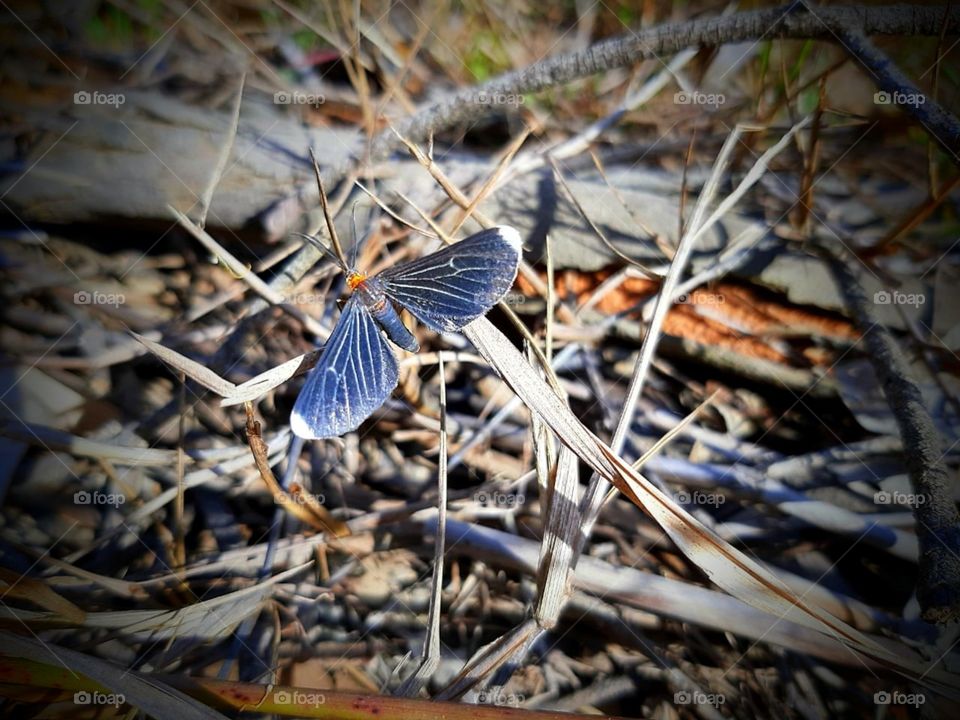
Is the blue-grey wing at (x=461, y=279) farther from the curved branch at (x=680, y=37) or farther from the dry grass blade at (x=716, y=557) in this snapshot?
the curved branch at (x=680, y=37)

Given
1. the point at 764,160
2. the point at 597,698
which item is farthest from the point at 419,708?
the point at 764,160

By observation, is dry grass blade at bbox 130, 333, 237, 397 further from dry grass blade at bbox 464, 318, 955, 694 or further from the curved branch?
the curved branch

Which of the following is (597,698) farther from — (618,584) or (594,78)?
(594,78)

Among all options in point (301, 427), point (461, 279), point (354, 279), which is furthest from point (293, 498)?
point (461, 279)

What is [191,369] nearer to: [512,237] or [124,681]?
[124,681]

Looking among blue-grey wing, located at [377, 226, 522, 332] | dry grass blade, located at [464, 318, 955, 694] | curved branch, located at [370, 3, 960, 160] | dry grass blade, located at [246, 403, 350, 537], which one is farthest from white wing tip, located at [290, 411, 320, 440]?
curved branch, located at [370, 3, 960, 160]

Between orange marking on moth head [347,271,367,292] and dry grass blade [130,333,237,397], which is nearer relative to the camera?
dry grass blade [130,333,237,397]
